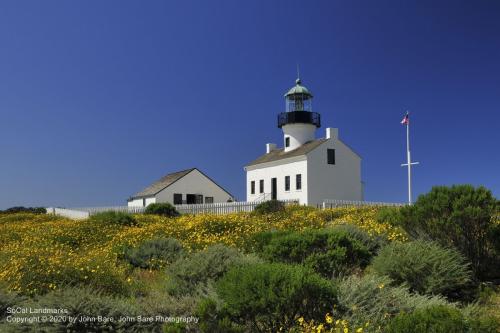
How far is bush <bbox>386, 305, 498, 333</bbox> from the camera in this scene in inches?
179

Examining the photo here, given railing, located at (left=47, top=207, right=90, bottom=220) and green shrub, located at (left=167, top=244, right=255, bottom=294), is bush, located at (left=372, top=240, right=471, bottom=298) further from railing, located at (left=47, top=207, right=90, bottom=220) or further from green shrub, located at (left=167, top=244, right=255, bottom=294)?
railing, located at (left=47, top=207, right=90, bottom=220)

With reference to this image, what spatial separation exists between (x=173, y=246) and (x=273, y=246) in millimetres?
3204

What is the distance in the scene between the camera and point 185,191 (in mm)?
44938

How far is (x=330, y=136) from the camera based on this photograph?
123ft

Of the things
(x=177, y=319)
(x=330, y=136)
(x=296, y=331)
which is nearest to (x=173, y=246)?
(x=177, y=319)

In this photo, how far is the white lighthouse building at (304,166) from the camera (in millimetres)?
35969

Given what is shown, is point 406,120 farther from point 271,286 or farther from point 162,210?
point 271,286

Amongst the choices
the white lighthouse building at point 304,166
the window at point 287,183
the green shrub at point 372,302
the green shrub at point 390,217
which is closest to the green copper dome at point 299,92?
the white lighthouse building at point 304,166

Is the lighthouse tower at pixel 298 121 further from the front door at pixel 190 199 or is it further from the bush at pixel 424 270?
the bush at pixel 424 270

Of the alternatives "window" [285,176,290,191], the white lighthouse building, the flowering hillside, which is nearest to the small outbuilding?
the white lighthouse building

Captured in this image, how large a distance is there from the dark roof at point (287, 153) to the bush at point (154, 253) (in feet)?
83.5

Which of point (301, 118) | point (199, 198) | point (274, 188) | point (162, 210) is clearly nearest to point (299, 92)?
point (301, 118)

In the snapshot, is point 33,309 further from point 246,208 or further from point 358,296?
point 246,208

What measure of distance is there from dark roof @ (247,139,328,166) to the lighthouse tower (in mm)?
798
